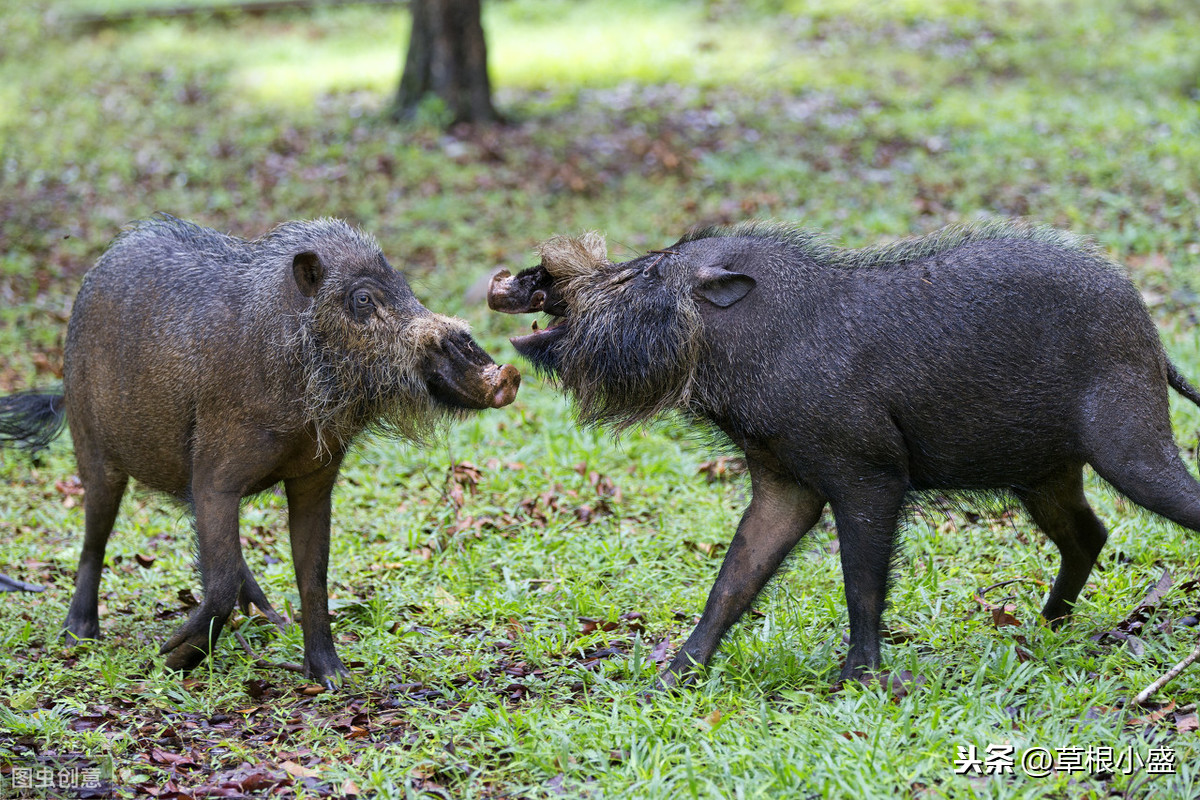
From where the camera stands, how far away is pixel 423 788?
3699 millimetres

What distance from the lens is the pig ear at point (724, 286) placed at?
433 centimetres

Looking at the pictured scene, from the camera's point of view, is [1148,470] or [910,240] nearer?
[1148,470]

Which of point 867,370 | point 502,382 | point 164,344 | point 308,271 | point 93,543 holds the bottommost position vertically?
point 93,543

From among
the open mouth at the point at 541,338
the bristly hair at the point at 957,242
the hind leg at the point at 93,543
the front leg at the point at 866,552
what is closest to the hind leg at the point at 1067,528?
the front leg at the point at 866,552

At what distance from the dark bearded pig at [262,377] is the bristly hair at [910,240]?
1.17 meters

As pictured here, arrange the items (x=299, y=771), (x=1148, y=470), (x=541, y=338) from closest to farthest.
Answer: (x=299, y=771) < (x=1148, y=470) < (x=541, y=338)

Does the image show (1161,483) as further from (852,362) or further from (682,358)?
(682,358)

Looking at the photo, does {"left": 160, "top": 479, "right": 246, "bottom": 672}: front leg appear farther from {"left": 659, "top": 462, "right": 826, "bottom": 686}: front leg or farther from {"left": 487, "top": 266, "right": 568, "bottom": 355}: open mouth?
{"left": 659, "top": 462, "right": 826, "bottom": 686}: front leg

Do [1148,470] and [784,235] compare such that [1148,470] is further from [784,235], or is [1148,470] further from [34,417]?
[34,417]

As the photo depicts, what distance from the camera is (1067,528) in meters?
4.59

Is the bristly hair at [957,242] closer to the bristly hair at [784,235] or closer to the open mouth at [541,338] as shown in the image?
the bristly hair at [784,235]

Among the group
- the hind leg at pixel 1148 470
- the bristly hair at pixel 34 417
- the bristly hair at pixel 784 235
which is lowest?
the bristly hair at pixel 34 417

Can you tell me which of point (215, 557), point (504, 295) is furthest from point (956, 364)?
point (215, 557)

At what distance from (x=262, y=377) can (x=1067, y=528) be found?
3.20 m
